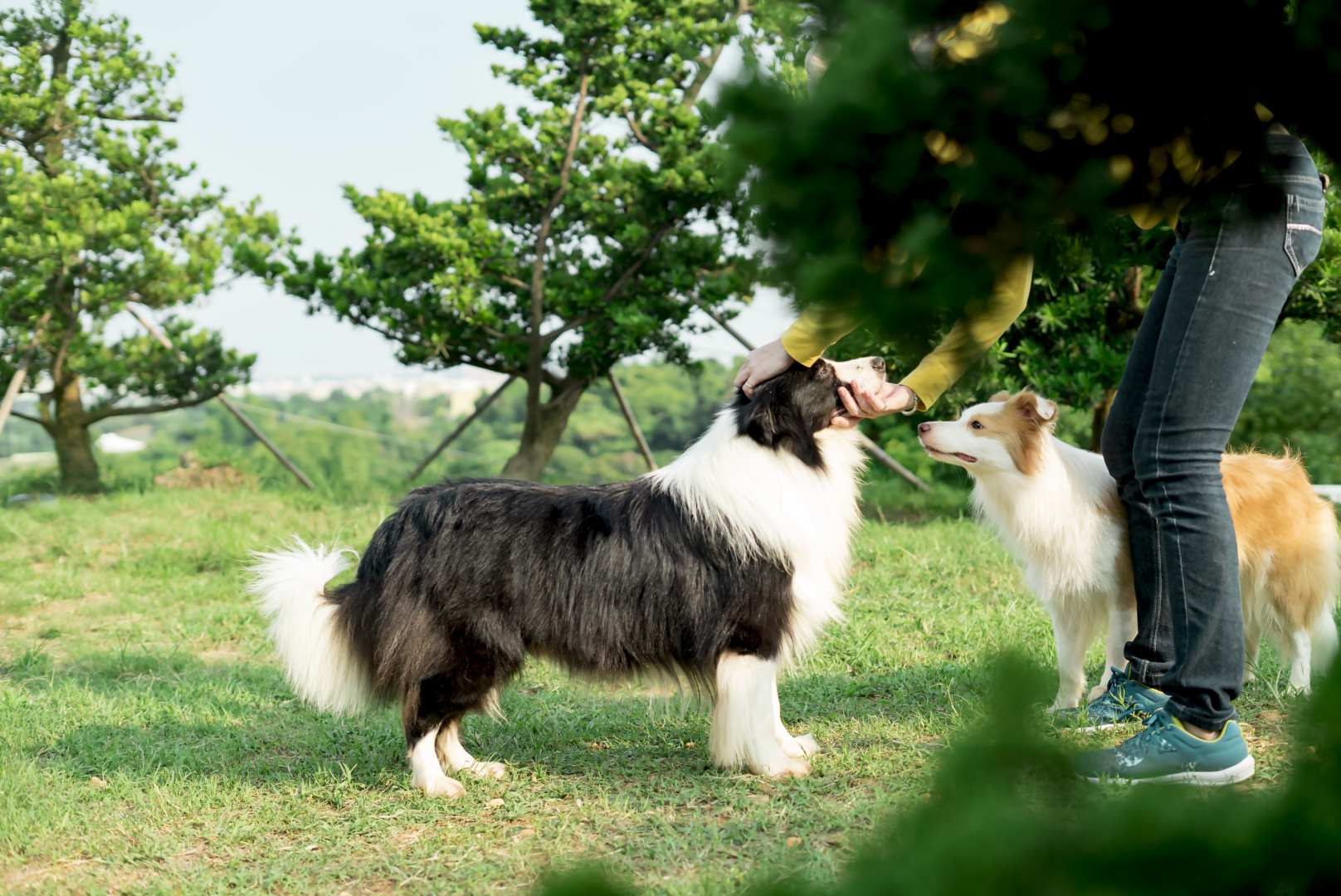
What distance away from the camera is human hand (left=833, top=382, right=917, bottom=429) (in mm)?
3086

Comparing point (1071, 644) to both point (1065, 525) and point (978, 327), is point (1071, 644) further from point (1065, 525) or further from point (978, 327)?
point (978, 327)

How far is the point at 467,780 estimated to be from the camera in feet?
10.3

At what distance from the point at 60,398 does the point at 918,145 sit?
10.2 metres

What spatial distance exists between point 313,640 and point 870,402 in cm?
168

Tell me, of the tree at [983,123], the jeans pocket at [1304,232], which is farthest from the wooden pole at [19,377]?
the tree at [983,123]

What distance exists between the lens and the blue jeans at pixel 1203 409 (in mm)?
2424

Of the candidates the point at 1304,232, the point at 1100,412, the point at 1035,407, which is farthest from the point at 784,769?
the point at 1100,412

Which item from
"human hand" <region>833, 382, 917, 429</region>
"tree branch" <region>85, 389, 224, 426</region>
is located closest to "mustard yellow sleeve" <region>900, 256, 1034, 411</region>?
"human hand" <region>833, 382, 917, 429</region>

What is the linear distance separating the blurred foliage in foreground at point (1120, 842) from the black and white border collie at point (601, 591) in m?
2.32

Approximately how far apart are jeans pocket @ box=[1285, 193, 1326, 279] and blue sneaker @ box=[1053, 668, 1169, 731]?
3.97 ft

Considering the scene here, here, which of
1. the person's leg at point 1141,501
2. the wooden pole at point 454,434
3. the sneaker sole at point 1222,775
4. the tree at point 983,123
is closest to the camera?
the tree at point 983,123

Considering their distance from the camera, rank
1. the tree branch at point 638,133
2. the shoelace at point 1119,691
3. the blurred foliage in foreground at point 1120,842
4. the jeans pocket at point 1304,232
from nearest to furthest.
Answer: the blurred foliage in foreground at point 1120,842 < the jeans pocket at point 1304,232 < the shoelace at point 1119,691 < the tree branch at point 638,133

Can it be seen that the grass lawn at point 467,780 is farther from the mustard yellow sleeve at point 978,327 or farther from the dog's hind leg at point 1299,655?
the mustard yellow sleeve at point 978,327

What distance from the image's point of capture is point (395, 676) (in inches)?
122
